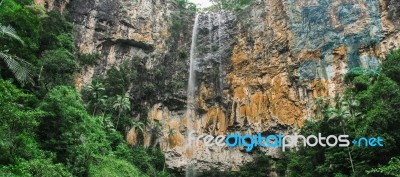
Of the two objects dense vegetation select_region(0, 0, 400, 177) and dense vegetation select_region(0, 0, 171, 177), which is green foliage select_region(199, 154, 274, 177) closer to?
dense vegetation select_region(0, 0, 400, 177)

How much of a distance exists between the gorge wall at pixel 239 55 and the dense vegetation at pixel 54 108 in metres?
1.80

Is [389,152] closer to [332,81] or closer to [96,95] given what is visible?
[332,81]

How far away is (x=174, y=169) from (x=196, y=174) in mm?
1817

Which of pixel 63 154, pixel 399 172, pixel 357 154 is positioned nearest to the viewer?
pixel 399 172

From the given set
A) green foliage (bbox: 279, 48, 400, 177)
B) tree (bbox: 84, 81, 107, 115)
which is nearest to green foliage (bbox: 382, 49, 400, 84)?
green foliage (bbox: 279, 48, 400, 177)

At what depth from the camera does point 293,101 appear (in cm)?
2956

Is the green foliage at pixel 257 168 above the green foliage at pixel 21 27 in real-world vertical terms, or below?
below

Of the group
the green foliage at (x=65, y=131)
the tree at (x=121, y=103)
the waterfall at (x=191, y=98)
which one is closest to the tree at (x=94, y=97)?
the tree at (x=121, y=103)

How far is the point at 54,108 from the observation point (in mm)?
15703

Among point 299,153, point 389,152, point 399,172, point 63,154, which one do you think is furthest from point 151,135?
point 399,172

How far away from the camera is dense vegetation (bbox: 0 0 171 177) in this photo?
38.7 ft

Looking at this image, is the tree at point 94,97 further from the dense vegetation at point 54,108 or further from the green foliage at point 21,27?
the green foliage at point 21,27

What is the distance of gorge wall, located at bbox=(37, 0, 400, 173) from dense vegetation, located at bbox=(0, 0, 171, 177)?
1.80m

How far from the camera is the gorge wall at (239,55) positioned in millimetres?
28359
